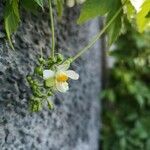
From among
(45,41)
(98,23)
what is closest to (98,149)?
(98,23)

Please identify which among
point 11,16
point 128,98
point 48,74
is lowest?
point 48,74

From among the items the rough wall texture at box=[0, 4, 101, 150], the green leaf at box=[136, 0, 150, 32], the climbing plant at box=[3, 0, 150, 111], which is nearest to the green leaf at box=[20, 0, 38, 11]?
the climbing plant at box=[3, 0, 150, 111]

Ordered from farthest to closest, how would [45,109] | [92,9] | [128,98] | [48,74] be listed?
[128,98] → [45,109] → [92,9] → [48,74]

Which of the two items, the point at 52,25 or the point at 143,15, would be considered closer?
the point at 52,25

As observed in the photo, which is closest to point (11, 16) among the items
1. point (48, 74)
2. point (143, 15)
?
point (48, 74)

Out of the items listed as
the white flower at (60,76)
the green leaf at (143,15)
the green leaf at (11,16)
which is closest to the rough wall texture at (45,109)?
the green leaf at (11,16)

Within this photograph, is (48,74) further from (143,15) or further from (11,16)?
(143,15)

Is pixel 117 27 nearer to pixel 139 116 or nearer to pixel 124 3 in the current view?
pixel 124 3

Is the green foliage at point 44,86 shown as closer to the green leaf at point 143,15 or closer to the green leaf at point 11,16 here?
the green leaf at point 11,16
